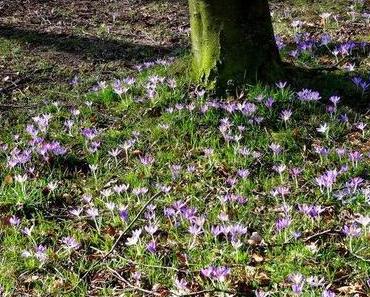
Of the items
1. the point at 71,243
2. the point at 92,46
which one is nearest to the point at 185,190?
the point at 71,243

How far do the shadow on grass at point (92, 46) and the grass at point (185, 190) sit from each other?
1.54m

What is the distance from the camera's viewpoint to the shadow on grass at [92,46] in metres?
7.46

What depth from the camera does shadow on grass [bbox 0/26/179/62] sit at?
24.5 ft

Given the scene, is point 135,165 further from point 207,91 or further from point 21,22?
point 21,22

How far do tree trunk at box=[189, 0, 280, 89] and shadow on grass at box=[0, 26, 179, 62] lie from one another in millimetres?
2329

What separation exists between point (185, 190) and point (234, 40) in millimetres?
1667

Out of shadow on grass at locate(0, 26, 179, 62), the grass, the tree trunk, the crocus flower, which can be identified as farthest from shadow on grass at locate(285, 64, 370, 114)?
the crocus flower

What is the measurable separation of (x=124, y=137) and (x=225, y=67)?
1.11 m

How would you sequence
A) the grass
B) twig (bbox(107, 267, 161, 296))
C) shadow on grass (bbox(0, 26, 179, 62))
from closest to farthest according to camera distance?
twig (bbox(107, 267, 161, 296)) < the grass < shadow on grass (bbox(0, 26, 179, 62))

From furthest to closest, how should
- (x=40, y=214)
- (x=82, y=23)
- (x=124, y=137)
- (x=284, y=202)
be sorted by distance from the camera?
(x=82, y=23) → (x=124, y=137) → (x=40, y=214) → (x=284, y=202)

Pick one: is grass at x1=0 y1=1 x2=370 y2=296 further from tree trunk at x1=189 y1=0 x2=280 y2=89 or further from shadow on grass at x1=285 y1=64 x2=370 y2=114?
tree trunk at x1=189 y1=0 x2=280 y2=89

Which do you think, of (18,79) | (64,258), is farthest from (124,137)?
(18,79)

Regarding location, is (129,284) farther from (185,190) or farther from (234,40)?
(234,40)

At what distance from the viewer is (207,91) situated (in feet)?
16.9
